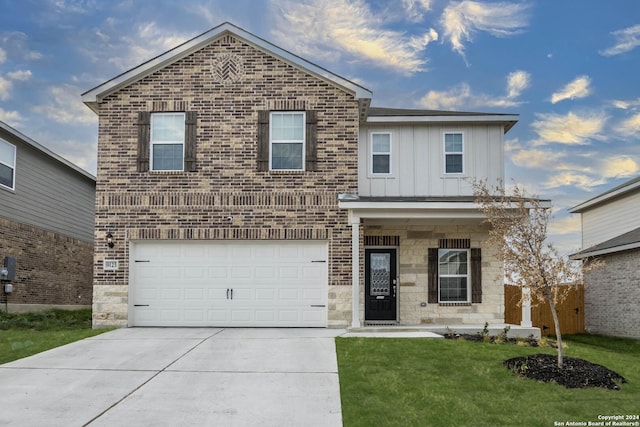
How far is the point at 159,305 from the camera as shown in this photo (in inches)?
577

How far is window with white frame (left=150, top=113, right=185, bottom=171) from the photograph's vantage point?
1478cm

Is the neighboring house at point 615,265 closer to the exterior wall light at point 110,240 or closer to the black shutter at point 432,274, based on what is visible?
the black shutter at point 432,274

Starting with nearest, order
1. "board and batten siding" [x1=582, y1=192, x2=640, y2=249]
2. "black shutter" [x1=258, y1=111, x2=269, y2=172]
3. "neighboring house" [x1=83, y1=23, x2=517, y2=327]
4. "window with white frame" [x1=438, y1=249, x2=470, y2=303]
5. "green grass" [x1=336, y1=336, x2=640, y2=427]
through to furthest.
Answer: "green grass" [x1=336, y1=336, x2=640, y2=427] < "neighboring house" [x1=83, y1=23, x2=517, y2=327] < "black shutter" [x1=258, y1=111, x2=269, y2=172] < "window with white frame" [x1=438, y1=249, x2=470, y2=303] < "board and batten siding" [x1=582, y1=192, x2=640, y2=249]

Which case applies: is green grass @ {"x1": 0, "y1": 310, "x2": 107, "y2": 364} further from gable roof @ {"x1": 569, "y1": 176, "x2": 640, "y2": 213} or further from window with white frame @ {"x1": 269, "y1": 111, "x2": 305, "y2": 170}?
gable roof @ {"x1": 569, "y1": 176, "x2": 640, "y2": 213}

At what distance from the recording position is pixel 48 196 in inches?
821

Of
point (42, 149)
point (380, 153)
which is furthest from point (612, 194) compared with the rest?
point (42, 149)

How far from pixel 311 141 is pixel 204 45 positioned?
12.3ft

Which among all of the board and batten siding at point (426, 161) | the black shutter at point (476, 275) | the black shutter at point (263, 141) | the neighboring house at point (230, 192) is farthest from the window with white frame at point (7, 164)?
the black shutter at point (476, 275)

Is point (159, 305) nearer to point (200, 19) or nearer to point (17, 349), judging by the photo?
point (17, 349)

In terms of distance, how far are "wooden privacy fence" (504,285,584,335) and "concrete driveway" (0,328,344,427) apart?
872cm

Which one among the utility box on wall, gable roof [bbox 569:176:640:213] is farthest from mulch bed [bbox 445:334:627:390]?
the utility box on wall

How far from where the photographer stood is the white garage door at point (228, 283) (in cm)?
1450

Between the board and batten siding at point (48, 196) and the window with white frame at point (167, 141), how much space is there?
631 centimetres

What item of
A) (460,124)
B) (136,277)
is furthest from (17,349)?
(460,124)
